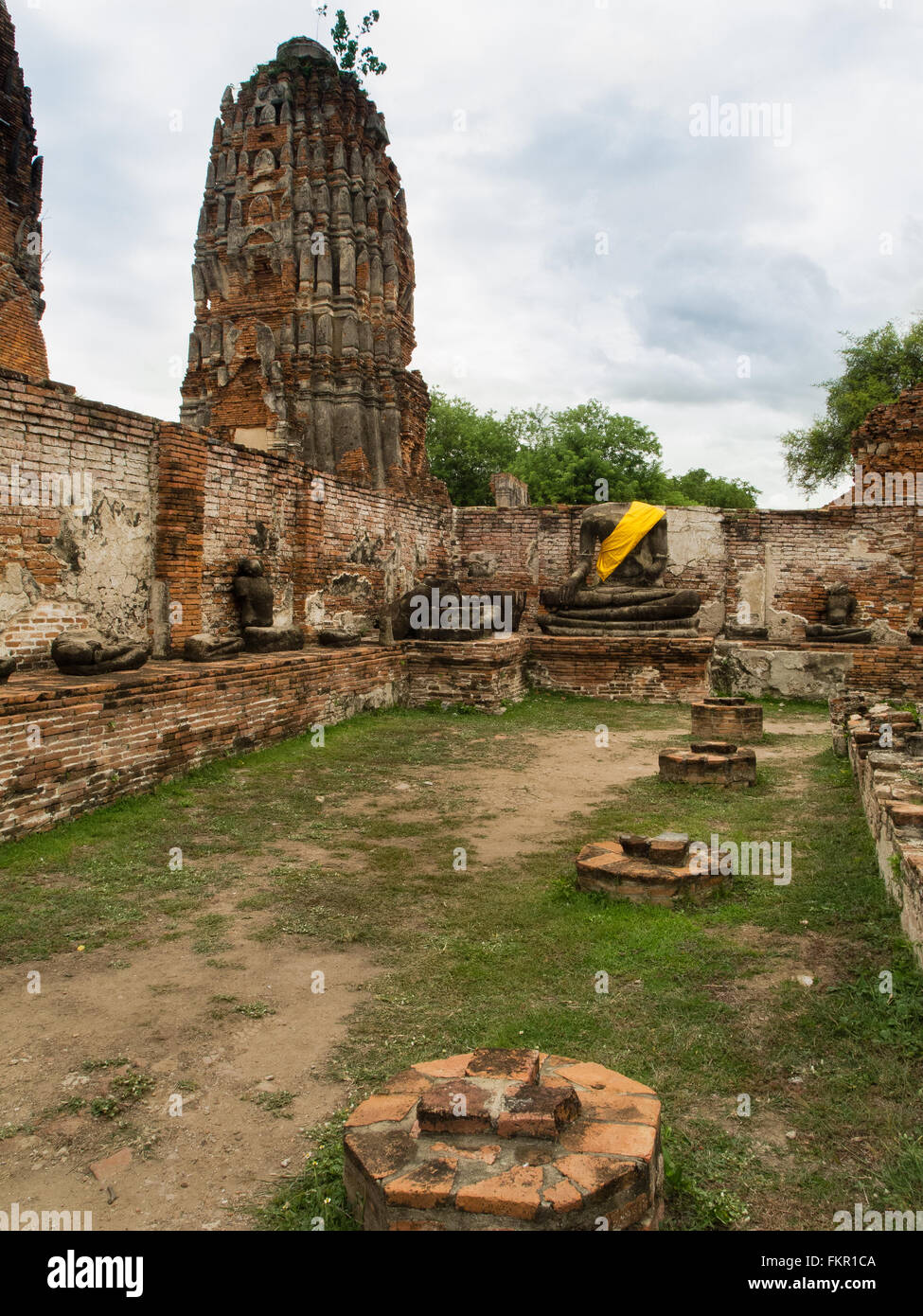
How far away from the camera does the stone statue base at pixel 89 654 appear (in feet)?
19.5

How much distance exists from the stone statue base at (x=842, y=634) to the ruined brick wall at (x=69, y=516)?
8764 millimetres

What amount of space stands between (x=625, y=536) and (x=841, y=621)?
12.3 feet

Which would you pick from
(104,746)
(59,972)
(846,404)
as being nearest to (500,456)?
(846,404)

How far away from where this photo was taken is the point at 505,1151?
199 centimetres

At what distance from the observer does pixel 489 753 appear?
7680mm

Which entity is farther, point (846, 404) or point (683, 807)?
point (846, 404)

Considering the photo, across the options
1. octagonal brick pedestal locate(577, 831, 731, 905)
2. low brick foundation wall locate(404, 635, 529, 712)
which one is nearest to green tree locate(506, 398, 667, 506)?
low brick foundation wall locate(404, 635, 529, 712)

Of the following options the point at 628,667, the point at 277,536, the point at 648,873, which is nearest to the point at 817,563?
the point at 628,667

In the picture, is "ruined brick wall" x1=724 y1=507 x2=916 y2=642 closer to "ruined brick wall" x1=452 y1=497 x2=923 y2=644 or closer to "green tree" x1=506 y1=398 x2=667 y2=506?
"ruined brick wall" x1=452 y1=497 x2=923 y2=644

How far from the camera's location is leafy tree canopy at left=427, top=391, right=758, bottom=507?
27406 millimetres

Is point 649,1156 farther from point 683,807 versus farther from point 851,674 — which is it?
point 851,674

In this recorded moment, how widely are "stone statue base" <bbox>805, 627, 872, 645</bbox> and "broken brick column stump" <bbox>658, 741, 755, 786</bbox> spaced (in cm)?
619

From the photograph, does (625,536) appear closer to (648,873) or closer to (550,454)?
(648,873)
